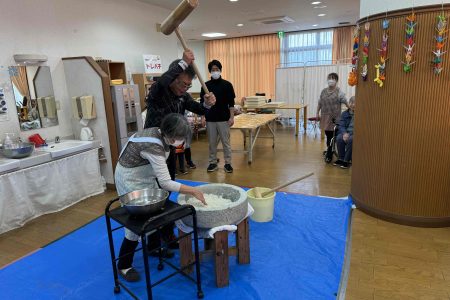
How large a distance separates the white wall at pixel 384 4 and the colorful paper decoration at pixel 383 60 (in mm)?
116

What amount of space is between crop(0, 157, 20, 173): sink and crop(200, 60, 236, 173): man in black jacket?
6.78ft

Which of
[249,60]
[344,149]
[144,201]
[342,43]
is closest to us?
[144,201]

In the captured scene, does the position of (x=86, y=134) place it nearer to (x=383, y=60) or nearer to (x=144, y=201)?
(x=144, y=201)

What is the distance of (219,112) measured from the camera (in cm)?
409

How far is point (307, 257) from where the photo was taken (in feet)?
7.36

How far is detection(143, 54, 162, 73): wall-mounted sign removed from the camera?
494 cm

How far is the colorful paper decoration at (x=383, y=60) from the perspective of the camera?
99.4 inches

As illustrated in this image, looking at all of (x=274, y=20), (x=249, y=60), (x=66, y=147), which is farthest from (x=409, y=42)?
(x=249, y=60)

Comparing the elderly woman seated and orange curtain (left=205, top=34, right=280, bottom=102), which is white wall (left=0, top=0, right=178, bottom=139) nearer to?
the elderly woman seated

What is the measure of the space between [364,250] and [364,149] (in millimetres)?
962

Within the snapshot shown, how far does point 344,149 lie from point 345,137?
199mm

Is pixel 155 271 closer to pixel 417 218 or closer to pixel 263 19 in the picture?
pixel 417 218

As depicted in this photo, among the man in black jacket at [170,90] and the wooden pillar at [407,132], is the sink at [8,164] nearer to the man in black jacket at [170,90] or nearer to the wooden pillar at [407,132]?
the man in black jacket at [170,90]

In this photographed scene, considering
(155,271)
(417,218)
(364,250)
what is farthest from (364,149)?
(155,271)
